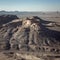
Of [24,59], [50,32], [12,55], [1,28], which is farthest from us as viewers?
[1,28]

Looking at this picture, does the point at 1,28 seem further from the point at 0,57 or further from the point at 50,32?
the point at 0,57

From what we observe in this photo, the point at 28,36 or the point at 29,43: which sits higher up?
the point at 28,36

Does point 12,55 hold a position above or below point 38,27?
below

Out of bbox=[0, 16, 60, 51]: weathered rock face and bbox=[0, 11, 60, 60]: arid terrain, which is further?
bbox=[0, 16, 60, 51]: weathered rock face

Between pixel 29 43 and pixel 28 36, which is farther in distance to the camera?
pixel 28 36

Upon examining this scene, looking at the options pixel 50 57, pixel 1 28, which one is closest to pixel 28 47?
pixel 50 57

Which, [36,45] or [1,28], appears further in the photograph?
[1,28]

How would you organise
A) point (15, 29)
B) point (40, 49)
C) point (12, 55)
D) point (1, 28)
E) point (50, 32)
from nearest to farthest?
point (12, 55) < point (40, 49) < point (50, 32) < point (15, 29) < point (1, 28)

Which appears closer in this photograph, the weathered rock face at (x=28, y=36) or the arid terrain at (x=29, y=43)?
the arid terrain at (x=29, y=43)
